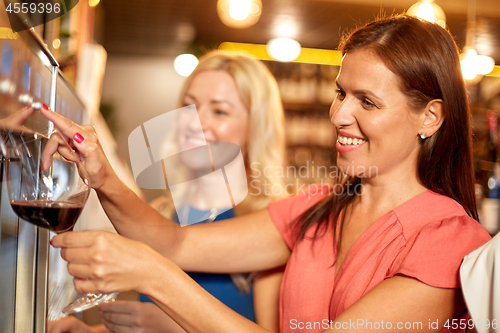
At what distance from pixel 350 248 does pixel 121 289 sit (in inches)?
18.8

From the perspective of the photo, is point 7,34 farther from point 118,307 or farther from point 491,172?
point 491,172

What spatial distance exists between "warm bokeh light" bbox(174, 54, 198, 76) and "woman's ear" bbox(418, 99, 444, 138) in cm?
73

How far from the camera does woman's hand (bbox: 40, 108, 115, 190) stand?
0.54 meters

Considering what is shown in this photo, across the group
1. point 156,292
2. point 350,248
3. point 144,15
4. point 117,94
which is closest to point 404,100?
point 350,248

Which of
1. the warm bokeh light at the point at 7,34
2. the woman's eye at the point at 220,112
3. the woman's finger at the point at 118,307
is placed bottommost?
the woman's finger at the point at 118,307

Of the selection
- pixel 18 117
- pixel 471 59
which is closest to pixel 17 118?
pixel 18 117

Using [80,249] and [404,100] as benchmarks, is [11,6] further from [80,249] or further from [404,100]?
[404,100]

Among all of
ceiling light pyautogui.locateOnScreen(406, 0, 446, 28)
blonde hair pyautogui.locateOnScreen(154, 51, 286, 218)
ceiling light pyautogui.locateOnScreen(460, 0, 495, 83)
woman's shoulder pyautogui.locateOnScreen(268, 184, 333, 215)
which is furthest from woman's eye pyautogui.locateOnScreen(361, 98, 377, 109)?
ceiling light pyautogui.locateOnScreen(460, 0, 495, 83)

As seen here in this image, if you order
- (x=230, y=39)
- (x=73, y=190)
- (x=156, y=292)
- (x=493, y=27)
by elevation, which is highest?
(x=493, y=27)

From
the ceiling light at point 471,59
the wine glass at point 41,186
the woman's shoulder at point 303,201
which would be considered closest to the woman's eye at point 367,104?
the woman's shoulder at point 303,201

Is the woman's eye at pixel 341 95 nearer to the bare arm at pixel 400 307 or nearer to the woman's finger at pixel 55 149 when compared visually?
the bare arm at pixel 400 307

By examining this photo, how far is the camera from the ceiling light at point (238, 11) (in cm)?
145

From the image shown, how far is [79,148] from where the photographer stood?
2.09 ft

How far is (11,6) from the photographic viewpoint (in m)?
0.51
